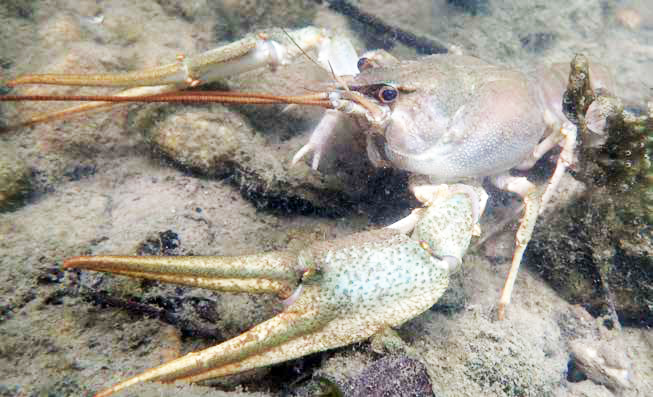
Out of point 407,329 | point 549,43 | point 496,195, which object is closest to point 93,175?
point 407,329

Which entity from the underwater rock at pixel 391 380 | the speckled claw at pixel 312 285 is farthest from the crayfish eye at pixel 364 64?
the underwater rock at pixel 391 380

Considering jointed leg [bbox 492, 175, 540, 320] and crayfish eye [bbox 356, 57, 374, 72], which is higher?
crayfish eye [bbox 356, 57, 374, 72]

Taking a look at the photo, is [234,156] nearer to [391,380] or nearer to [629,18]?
[391,380]

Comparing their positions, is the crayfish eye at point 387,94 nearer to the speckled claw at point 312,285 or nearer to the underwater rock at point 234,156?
the underwater rock at point 234,156

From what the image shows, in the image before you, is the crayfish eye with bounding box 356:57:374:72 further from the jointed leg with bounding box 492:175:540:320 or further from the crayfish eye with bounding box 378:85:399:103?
the jointed leg with bounding box 492:175:540:320

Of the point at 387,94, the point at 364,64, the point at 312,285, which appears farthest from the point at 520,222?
the point at 312,285

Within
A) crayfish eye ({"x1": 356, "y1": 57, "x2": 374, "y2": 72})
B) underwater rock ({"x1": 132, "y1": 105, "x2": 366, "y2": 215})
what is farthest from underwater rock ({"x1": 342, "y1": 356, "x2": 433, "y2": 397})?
crayfish eye ({"x1": 356, "y1": 57, "x2": 374, "y2": 72})

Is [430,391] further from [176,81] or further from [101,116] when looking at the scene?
[101,116]
